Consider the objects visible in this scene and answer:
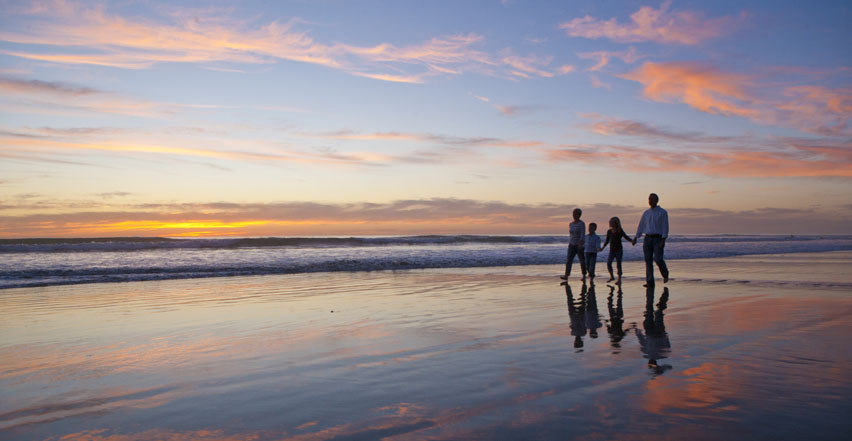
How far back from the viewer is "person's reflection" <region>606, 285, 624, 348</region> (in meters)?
6.38

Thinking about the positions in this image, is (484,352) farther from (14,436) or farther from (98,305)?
(98,305)

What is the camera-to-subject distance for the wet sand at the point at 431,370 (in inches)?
139

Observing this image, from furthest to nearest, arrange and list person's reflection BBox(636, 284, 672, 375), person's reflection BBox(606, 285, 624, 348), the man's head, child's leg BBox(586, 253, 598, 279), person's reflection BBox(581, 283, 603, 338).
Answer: child's leg BBox(586, 253, 598, 279) → the man's head → person's reflection BBox(581, 283, 603, 338) → person's reflection BBox(606, 285, 624, 348) → person's reflection BBox(636, 284, 672, 375)

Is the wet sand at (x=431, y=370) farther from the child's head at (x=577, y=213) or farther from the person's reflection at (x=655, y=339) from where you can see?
the child's head at (x=577, y=213)

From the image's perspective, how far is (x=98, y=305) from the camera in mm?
10266

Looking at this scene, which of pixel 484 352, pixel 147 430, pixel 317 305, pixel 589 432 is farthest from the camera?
pixel 317 305

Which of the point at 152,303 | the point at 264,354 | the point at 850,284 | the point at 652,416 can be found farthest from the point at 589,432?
the point at 850,284

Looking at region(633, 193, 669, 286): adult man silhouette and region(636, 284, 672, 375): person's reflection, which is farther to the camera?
region(633, 193, 669, 286): adult man silhouette

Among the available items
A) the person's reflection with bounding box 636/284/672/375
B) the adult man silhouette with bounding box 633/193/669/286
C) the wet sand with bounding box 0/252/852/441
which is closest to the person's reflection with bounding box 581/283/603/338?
the wet sand with bounding box 0/252/852/441

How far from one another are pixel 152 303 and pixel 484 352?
7642mm

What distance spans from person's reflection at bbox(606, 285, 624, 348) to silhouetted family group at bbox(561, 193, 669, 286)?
1935 millimetres

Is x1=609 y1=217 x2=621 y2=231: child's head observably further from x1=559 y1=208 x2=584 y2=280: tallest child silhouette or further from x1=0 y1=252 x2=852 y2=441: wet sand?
x1=0 y1=252 x2=852 y2=441: wet sand

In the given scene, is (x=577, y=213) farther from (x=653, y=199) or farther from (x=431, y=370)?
(x=431, y=370)

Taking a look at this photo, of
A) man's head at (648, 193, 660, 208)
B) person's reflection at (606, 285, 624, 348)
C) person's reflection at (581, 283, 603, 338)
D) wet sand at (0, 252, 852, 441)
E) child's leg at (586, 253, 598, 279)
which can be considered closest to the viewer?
wet sand at (0, 252, 852, 441)
